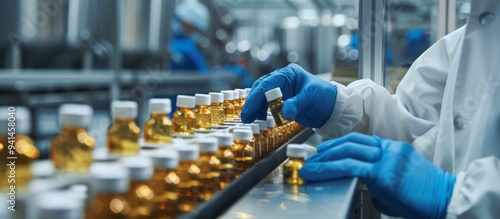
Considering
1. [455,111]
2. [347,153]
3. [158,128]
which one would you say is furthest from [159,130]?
[455,111]

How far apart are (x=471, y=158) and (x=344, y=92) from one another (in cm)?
51

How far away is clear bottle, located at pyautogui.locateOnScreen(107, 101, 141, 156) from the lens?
2.92 feet

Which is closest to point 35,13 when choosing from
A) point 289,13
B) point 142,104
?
point 142,104

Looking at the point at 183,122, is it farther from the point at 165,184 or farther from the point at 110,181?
the point at 110,181

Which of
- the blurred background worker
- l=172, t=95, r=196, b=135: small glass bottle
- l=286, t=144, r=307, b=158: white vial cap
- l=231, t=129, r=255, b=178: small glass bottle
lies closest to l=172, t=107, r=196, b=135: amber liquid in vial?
l=172, t=95, r=196, b=135: small glass bottle

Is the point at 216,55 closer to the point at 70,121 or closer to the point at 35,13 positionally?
the point at 35,13

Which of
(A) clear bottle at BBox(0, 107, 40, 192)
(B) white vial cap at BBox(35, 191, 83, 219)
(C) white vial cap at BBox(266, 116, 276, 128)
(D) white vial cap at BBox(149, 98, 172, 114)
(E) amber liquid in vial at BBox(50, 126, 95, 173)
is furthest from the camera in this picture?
(C) white vial cap at BBox(266, 116, 276, 128)

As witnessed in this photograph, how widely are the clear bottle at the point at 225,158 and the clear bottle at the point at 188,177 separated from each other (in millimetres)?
93

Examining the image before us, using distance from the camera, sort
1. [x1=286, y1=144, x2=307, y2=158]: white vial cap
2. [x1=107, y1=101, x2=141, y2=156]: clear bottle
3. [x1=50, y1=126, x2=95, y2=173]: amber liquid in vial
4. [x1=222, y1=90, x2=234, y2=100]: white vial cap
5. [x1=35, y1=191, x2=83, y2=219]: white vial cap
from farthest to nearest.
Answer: [x1=222, y1=90, x2=234, y2=100]: white vial cap → [x1=286, y1=144, x2=307, y2=158]: white vial cap → [x1=107, y1=101, x2=141, y2=156]: clear bottle → [x1=50, y1=126, x2=95, y2=173]: amber liquid in vial → [x1=35, y1=191, x2=83, y2=219]: white vial cap

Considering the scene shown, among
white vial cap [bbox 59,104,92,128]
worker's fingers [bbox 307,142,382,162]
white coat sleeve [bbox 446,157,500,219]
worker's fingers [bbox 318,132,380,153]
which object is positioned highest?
white vial cap [bbox 59,104,92,128]

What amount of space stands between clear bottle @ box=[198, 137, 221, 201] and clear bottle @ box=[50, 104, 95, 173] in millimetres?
216

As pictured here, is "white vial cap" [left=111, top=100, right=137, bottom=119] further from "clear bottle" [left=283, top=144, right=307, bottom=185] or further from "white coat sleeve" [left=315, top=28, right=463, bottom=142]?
"white coat sleeve" [left=315, top=28, right=463, bottom=142]

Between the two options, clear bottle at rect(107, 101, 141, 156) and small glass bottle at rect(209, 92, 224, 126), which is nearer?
clear bottle at rect(107, 101, 141, 156)

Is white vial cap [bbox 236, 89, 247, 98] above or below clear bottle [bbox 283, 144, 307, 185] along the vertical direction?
above
